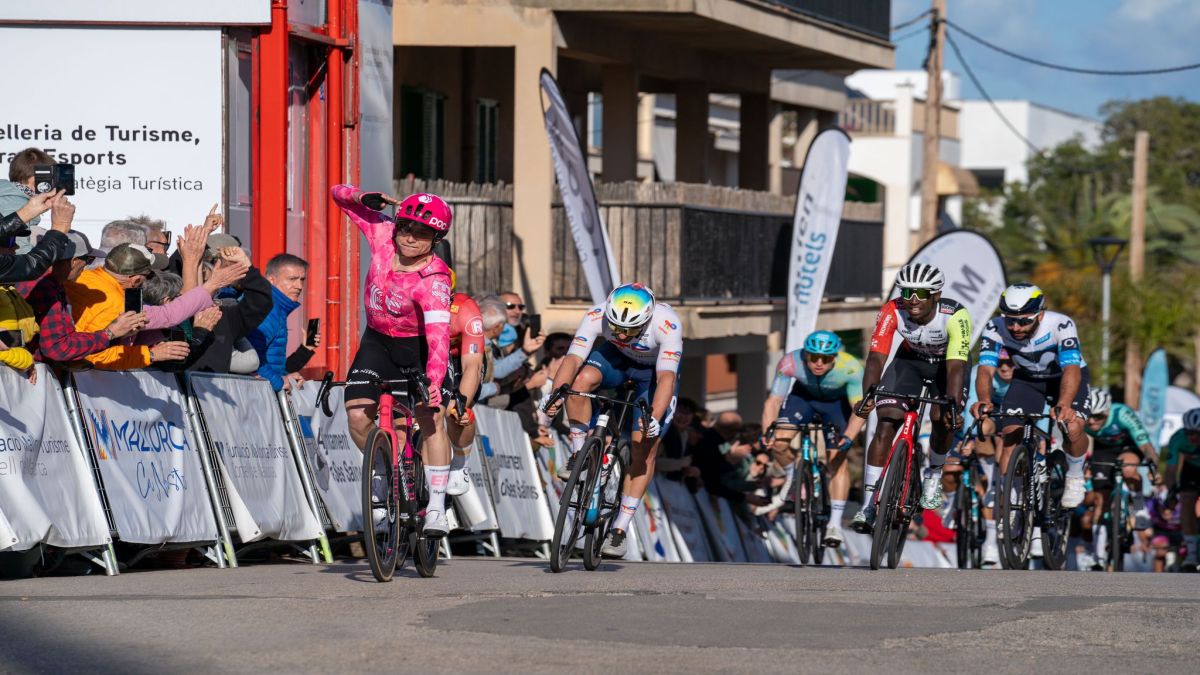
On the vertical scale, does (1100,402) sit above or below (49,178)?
below

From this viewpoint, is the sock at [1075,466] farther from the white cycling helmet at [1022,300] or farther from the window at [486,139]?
the window at [486,139]

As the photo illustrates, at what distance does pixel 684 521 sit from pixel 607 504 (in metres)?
7.96

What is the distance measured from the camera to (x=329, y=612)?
9141mm

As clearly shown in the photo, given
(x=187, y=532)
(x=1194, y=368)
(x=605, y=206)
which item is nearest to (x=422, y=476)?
(x=187, y=532)

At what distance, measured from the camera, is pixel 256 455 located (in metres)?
13.1

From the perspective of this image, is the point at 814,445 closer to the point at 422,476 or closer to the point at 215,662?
the point at 422,476

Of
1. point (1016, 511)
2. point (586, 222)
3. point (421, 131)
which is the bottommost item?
point (1016, 511)

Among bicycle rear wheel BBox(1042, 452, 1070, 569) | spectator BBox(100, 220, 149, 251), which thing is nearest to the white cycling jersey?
spectator BBox(100, 220, 149, 251)

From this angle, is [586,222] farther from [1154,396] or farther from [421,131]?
[1154,396]

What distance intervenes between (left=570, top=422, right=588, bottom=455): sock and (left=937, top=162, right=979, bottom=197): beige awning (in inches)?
1867

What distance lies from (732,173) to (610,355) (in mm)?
32313

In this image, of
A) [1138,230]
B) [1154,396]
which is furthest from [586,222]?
[1138,230]

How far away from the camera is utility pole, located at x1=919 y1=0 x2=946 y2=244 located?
33.3 metres

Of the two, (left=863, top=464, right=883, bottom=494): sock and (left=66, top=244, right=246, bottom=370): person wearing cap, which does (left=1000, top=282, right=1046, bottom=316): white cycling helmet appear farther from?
(left=66, top=244, right=246, bottom=370): person wearing cap
